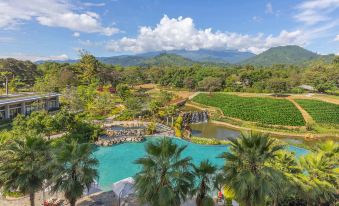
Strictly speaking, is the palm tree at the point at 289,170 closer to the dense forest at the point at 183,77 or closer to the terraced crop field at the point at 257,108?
the terraced crop field at the point at 257,108

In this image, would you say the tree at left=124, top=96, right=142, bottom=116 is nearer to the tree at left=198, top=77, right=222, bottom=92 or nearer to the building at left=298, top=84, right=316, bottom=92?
the tree at left=198, top=77, right=222, bottom=92

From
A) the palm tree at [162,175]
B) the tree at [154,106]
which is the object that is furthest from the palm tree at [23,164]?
the tree at [154,106]

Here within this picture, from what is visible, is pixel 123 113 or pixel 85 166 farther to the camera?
pixel 123 113

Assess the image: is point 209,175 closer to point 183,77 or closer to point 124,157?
point 124,157

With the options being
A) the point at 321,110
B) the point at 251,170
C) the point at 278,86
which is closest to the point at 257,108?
the point at 321,110

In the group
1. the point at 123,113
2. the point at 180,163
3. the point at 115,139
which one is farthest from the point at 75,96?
the point at 180,163

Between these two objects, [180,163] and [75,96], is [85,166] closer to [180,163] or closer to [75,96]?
[180,163]
